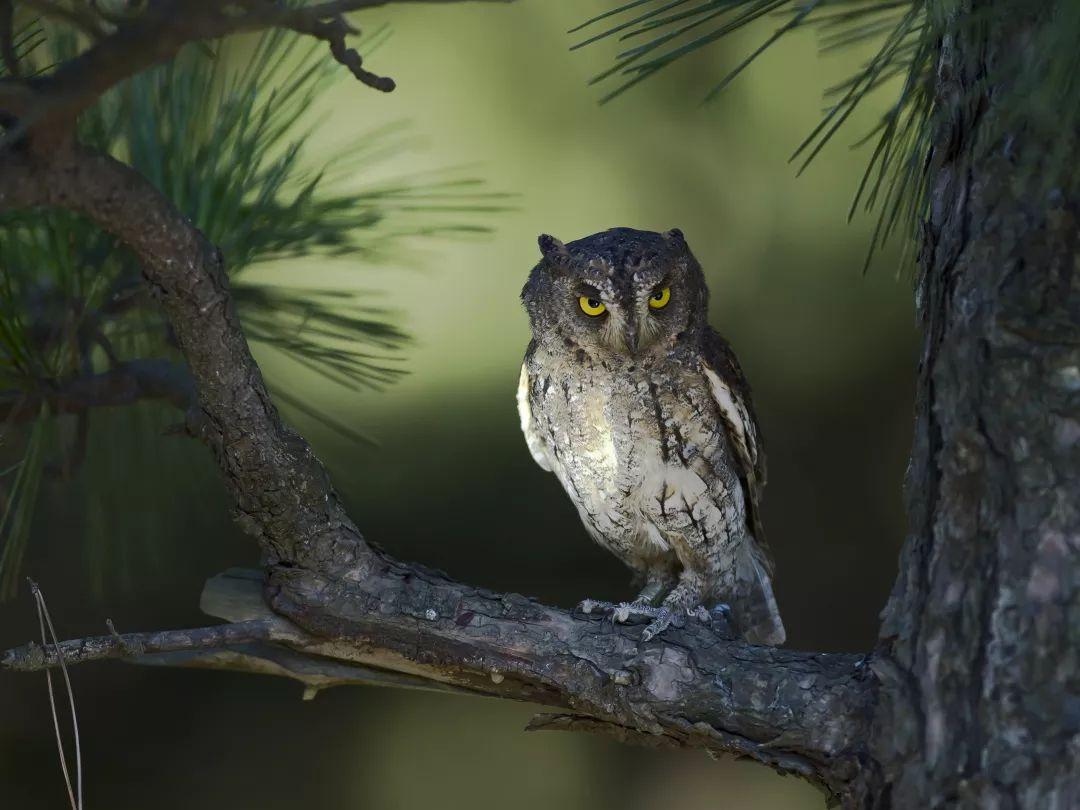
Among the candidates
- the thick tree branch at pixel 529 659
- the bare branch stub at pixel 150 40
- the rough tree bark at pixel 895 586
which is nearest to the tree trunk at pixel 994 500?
the rough tree bark at pixel 895 586

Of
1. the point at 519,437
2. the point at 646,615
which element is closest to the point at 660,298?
the point at 646,615

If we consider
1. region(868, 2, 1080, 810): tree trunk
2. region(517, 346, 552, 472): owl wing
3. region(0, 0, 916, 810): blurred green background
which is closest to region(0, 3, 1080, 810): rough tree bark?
region(868, 2, 1080, 810): tree trunk

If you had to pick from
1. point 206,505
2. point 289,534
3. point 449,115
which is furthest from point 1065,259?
point 449,115

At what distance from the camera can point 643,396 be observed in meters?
1.62

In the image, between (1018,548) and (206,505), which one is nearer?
(1018,548)

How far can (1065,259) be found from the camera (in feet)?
3.08

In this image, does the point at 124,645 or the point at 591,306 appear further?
the point at 591,306

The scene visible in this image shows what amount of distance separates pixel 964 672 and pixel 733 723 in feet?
0.78

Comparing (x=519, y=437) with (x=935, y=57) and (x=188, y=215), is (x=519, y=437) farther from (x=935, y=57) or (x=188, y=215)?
(x=935, y=57)

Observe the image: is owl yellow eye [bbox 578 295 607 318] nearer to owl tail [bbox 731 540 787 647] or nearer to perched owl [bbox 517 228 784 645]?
perched owl [bbox 517 228 784 645]

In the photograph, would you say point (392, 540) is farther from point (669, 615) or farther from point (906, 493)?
point (906, 493)

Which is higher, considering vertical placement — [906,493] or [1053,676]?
[906,493]

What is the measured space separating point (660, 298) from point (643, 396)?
0.44 ft

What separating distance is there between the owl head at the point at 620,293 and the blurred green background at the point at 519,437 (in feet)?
1.82
